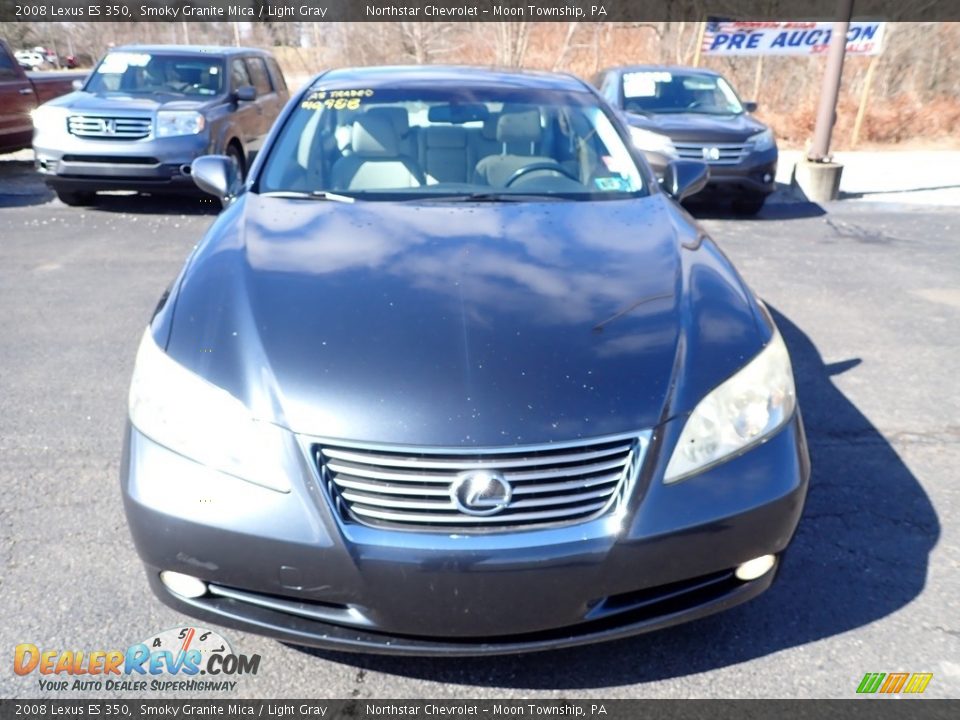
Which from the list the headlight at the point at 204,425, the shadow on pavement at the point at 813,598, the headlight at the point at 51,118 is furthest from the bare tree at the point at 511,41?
the headlight at the point at 204,425

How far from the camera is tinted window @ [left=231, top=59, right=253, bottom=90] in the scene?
9172mm

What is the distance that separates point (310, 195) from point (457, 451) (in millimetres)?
1710

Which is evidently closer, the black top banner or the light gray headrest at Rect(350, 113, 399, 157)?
the light gray headrest at Rect(350, 113, 399, 157)

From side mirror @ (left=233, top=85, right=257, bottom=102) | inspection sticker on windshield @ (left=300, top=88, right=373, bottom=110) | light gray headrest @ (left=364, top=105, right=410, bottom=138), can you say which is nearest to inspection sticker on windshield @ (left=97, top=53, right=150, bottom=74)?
side mirror @ (left=233, top=85, right=257, bottom=102)

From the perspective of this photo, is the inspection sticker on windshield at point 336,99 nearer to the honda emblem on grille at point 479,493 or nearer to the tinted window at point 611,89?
the honda emblem on grille at point 479,493

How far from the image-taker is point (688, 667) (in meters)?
2.36

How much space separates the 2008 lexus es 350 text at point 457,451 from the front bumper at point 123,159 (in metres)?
5.91

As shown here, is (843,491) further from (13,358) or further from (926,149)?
(926,149)

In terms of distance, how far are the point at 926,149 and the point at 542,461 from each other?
14603 mm

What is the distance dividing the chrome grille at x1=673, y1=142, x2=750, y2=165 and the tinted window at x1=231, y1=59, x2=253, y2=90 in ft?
15.9

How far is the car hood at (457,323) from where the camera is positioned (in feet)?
6.62

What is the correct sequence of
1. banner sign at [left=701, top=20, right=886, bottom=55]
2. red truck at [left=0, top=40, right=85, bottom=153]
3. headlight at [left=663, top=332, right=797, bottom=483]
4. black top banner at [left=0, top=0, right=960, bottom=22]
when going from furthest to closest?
black top banner at [left=0, top=0, right=960, bottom=22], banner sign at [left=701, top=20, right=886, bottom=55], red truck at [left=0, top=40, right=85, bottom=153], headlight at [left=663, top=332, right=797, bottom=483]

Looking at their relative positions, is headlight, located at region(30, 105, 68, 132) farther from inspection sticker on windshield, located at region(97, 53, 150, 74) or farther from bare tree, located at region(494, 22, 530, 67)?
bare tree, located at region(494, 22, 530, 67)

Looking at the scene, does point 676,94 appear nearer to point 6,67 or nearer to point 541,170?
point 541,170
